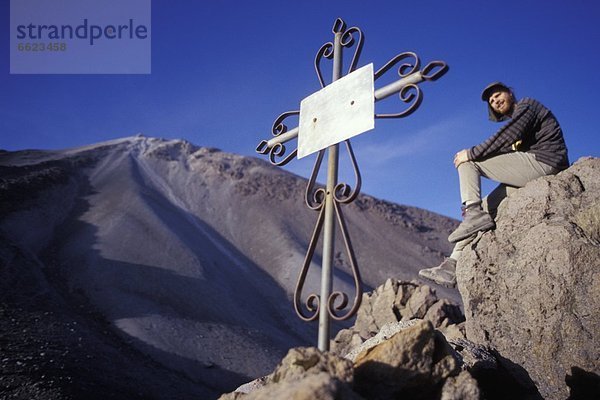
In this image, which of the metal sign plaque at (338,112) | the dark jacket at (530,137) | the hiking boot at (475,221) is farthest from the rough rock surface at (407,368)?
the dark jacket at (530,137)

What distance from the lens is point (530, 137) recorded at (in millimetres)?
3889

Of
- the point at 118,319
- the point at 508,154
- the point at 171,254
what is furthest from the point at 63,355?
the point at 171,254

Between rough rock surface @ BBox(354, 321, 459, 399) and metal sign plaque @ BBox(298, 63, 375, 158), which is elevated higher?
metal sign plaque @ BBox(298, 63, 375, 158)

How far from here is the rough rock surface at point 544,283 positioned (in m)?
3.34

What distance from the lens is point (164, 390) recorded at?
1352cm

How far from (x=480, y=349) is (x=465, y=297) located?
811 millimetres

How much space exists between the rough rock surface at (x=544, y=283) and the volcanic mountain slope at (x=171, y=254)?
33.5 ft

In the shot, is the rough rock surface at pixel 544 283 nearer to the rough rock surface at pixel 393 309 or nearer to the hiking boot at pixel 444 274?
the hiking boot at pixel 444 274

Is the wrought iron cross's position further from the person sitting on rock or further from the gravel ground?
the gravel ground

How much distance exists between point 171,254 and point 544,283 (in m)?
24.1

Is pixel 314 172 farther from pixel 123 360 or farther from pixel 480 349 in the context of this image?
pixel 123 360

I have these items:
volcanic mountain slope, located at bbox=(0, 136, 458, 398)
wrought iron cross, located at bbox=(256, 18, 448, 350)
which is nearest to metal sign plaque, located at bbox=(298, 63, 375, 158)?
wrought iron cross, located at bbox=(256, 18, 448, 350)

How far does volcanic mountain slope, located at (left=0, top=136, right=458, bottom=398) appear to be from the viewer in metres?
16.6

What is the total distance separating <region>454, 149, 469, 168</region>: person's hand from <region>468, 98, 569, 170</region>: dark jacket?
5 cm
